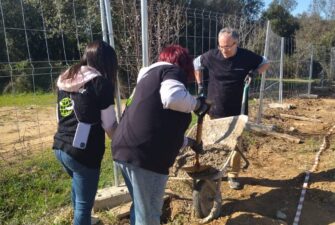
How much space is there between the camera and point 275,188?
4.77 metres

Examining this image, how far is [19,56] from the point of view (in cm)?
702

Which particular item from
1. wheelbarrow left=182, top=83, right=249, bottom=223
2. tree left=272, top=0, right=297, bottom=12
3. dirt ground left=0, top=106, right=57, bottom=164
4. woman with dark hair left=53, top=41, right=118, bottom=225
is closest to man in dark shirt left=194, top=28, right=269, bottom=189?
wheelbarrow left=182, top=83, right=249, bottom=223

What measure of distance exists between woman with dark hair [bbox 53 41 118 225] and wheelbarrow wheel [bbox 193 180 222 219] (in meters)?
1.16

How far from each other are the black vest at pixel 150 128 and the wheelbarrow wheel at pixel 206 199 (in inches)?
41.2

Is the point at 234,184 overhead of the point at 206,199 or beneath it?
beneath

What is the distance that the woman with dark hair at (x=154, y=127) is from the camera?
249 centimetres

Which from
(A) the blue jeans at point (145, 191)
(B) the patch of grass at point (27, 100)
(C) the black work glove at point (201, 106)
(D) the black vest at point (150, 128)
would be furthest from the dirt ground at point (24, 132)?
(C) the black work glove at point (201, 106)

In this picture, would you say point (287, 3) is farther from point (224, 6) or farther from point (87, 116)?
point (87, 116)

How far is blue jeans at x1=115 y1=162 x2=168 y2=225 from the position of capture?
2664 mm

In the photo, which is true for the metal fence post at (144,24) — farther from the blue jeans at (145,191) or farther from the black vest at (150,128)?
the blue jeans at (145,191)

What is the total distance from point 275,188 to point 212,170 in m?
1.54

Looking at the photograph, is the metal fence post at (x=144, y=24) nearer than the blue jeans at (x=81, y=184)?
No

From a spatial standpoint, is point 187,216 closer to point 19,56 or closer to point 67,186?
point 67,186

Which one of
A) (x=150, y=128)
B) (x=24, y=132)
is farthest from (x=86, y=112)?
(x=24, y=132)
